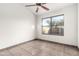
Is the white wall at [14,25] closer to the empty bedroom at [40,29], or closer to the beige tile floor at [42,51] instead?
the empty bedroom at [40,29]

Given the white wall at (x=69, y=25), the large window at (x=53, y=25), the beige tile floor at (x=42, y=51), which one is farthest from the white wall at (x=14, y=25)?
the white wall at (x=69, y=25)

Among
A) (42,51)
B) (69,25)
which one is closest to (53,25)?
(69,25)

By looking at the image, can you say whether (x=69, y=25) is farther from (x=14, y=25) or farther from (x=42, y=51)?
(x=14, y=25)

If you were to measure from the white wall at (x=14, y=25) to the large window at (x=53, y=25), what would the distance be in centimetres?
123

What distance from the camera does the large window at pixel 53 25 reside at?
442cm

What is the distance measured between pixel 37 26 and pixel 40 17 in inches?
35.6

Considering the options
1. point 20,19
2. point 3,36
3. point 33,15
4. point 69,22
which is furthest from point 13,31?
point 69,22

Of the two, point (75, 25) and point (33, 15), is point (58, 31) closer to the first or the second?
point (75, 25)

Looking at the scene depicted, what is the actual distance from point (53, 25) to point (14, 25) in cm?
286

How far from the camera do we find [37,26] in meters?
5.98

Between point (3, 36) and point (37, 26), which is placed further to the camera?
point (37, 26)

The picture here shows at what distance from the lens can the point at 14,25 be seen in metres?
3.94

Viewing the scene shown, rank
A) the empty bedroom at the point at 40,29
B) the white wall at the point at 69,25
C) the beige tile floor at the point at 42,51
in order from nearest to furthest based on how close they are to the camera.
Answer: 1. the beige tile floor at the point at 42,51
2. the empty bedroom at the point at 40,29
3. the white wall at the point at 69,25

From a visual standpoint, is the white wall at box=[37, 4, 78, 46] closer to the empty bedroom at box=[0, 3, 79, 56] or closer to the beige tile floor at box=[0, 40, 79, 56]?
the empty bedroom at box=[0, 3, 79, 56]
